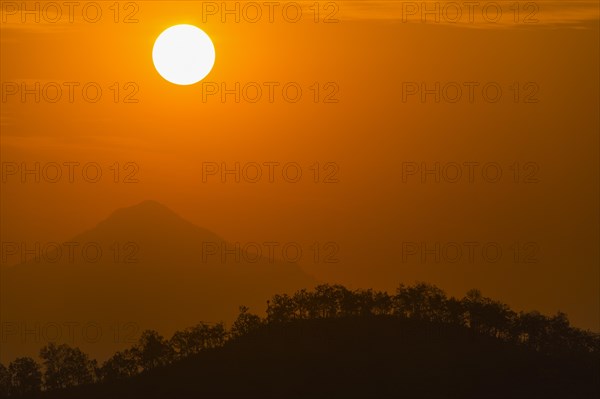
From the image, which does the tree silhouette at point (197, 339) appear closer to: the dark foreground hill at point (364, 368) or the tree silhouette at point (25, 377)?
the dark foreground hill at point (364, 368)

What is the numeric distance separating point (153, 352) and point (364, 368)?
2962 centimetres

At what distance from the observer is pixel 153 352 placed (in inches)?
4759

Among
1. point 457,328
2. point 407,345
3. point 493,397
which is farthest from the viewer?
point 457,328

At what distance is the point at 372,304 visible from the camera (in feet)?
400

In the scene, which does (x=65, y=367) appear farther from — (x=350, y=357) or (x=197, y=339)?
(x=350, y=357)

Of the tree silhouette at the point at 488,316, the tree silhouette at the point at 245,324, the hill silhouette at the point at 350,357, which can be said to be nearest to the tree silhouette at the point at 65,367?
the hill silhouette at the point at 350,357

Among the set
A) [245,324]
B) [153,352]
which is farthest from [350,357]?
[153,352]

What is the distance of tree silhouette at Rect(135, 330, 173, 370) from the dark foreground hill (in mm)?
2611

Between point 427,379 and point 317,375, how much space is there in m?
12.1

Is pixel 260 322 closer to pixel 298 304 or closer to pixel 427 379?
pixel 298 304

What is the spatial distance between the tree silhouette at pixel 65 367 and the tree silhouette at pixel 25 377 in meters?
1.36

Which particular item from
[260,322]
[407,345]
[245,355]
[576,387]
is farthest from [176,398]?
[576,387]

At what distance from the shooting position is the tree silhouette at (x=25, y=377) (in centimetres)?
12000

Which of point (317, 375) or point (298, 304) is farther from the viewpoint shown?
point (298, 304)
